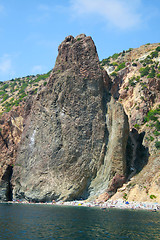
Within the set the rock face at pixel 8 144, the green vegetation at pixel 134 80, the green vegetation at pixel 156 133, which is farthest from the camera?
the green vegetation at pixel 134 80

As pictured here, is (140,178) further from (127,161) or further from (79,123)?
(79,123)

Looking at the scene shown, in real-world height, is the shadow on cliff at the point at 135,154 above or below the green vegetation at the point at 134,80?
below

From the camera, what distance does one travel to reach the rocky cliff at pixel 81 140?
172ft

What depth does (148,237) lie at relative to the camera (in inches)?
898

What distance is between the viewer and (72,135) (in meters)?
57.2

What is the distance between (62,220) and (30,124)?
36.8 metres

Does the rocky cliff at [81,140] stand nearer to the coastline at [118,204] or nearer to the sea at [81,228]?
the coastline at [118,204]

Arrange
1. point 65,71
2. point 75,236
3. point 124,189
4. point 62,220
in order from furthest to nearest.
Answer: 1. point 65,71
2. point 124,189
3. point 62,220
4. point 75,236

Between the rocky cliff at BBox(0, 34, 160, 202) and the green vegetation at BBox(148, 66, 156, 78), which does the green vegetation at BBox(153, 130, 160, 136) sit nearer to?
the rocky cliff at BBox(0, 34, 160, 202)

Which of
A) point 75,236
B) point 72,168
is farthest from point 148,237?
point 72,168

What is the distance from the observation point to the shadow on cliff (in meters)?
55.3

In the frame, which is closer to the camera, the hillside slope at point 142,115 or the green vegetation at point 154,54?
the hillside slope at point 142,115

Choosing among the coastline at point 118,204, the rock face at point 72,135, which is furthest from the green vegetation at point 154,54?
the coastline at point 118,204

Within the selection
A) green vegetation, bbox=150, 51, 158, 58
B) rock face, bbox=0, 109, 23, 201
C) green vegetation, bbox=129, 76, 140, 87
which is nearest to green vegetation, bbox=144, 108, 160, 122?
green vegetation, bbox=129, 76, 140, 87
